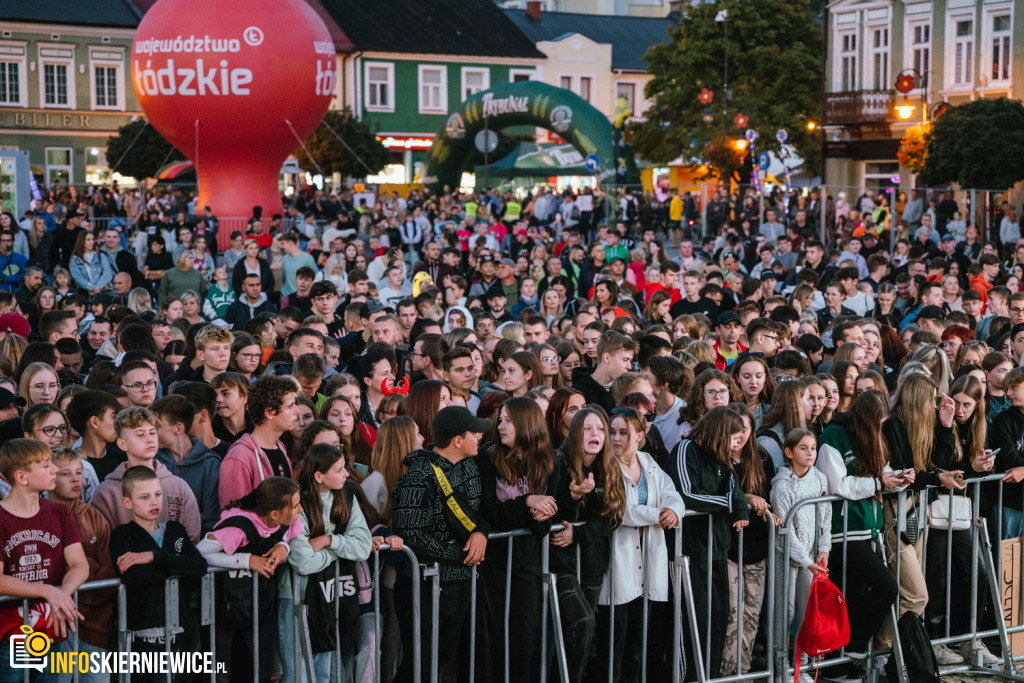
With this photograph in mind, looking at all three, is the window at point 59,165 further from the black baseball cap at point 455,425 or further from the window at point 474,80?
the black baseball cap at point 455,425

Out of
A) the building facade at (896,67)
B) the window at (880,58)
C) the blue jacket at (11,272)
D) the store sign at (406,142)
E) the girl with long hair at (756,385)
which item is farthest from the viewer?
the store sign at (406,142)

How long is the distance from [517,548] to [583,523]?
366mm

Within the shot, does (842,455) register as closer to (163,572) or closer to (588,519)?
(588,519)

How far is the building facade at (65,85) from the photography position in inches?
1908

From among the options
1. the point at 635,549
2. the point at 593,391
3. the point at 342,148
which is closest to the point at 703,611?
the point at 635,549

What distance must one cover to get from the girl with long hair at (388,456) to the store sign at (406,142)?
4897 cm

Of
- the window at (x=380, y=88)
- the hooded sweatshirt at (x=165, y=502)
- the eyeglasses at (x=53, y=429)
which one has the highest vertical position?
the window at (x=380, y=88)

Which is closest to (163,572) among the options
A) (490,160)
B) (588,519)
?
(588,519)

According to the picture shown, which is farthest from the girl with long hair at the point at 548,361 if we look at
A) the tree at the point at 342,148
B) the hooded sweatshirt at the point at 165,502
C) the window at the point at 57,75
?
the window at the point at 57,75

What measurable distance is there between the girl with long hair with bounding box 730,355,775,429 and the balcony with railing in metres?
32.3

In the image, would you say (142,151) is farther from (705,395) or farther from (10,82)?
(705,395)

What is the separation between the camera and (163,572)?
218 inches

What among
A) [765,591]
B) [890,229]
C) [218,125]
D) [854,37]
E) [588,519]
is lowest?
[765,591]

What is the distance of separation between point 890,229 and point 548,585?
18.2m
